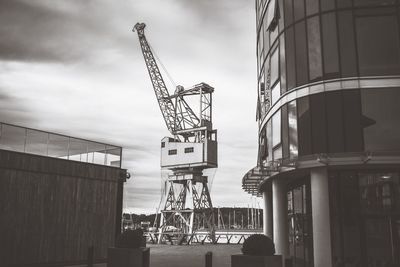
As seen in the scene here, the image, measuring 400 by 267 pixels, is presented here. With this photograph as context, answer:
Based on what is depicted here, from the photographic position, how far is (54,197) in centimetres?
2159

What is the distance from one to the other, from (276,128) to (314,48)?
4662 millimetres

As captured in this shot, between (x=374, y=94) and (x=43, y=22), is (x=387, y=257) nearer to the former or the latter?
(x=374, y=94)

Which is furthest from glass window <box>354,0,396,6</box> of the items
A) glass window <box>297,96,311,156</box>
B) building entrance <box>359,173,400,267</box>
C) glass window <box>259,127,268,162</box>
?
glass window <box>259,127,268,162</box>

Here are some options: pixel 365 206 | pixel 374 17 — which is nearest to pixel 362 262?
pixel 365 206

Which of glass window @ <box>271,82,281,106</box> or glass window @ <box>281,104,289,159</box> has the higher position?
glass window @ <box>271,82,281,106</box>

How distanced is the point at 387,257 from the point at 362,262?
100 cm

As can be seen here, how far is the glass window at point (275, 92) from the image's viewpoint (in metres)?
22.2

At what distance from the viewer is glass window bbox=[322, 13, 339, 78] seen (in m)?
19.0

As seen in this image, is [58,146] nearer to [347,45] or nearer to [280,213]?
[280,213]

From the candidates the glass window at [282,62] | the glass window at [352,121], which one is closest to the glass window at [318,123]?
the glass window at [352,121]

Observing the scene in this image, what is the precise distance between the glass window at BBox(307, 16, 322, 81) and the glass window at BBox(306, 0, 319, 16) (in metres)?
0.32

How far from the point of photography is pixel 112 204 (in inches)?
969

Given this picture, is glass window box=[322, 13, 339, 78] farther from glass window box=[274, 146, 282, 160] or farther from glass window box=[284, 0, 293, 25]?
glass window box=[274, 146, 282, 160]

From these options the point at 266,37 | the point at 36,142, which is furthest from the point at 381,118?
the point at 36,142
